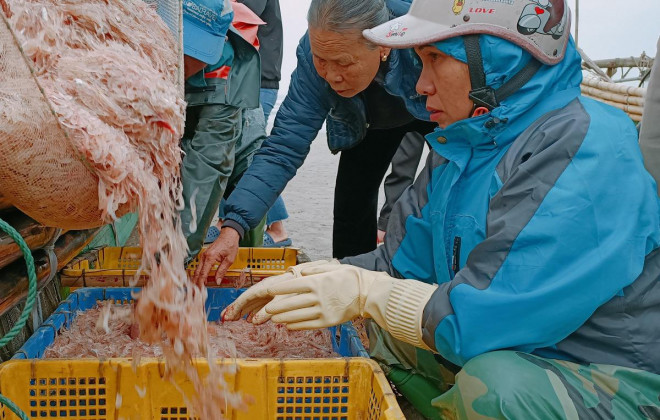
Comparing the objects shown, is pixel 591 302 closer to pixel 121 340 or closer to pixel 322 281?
pixel 322 281

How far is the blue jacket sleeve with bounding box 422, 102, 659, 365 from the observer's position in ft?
4.58

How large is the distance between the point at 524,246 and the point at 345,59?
113cm

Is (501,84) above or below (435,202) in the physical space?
above

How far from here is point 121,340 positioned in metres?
2.37

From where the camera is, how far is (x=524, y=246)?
1.42 metres

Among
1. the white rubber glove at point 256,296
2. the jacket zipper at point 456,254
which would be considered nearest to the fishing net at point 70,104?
the white rubber glove at point 256,296

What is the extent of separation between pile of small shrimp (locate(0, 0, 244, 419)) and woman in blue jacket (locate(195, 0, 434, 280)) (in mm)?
743

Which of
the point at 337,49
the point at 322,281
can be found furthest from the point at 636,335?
the point at 337,49

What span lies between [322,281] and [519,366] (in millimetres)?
590

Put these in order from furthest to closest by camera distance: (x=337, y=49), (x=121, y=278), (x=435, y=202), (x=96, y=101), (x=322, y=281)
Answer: (x=121, y=278) < (x=337, y=49) < (x=435, y=202) < (x=322, y=281) < (x=96, y=101)

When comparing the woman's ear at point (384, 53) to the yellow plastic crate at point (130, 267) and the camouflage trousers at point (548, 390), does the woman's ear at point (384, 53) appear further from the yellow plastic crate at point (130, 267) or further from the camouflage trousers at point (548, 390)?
the camouflage trousers at point (548, 390)

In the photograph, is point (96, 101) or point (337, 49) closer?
point (96, 101)

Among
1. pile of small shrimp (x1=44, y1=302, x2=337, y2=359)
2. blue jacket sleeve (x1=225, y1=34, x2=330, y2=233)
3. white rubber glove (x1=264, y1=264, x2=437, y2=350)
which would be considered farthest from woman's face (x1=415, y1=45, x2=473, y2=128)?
pile of small shrimp (x1=44, y1=302, x2=337, y2=359)

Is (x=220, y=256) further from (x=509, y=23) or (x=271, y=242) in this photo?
(x=271, y=242)
